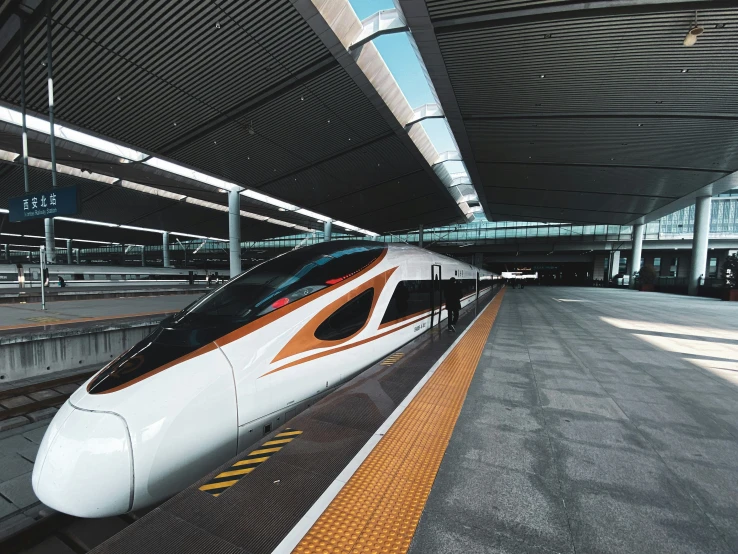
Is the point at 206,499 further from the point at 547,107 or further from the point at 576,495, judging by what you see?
the point at 547,107

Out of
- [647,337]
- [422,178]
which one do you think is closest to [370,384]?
[647,337]

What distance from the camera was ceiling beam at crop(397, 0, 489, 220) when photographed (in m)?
9.12

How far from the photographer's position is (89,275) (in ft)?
79.1

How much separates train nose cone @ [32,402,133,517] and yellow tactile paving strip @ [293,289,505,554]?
1380mm

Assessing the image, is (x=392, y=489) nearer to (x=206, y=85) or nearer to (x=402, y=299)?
(x=402, y=299)

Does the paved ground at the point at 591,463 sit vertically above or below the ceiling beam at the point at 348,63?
below

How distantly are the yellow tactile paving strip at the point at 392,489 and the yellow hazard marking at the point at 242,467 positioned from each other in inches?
27.6

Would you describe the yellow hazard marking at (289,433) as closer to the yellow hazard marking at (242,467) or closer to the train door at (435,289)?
the yellow hazard marking at (242,467)

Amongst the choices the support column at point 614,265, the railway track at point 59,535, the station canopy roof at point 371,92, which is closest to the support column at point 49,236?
the station canopy roof at point 371,92

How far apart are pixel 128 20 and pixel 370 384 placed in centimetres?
1169

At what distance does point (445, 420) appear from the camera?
335 cm

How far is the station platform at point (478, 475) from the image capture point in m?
1.86

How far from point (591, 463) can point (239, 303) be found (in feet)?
11.6

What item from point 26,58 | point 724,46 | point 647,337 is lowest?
point 647,337
